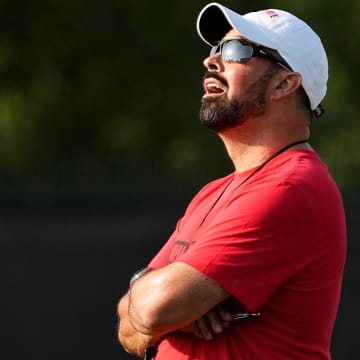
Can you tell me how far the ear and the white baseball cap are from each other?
19mm

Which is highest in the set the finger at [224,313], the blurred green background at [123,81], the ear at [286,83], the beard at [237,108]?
the beard at [237,108]

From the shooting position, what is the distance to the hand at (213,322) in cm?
272

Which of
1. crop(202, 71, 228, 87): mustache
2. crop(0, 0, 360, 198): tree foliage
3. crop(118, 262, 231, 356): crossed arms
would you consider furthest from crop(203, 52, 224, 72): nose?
crop(0, 0, 360, 198): tree foliage

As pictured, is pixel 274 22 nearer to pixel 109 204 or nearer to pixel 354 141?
pixel 109 204

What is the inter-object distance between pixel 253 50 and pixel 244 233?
591 millimetres

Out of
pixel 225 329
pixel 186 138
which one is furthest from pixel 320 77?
pixel 186 138

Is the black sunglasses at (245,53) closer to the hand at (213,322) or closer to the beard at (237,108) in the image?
the beard at (237,108)

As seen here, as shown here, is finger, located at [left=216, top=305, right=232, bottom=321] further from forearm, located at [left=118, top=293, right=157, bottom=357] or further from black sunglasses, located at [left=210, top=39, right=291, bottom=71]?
black sunglasses, located at [left=210, top=39, right=291, bottom=71]

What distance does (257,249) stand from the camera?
8.90ft

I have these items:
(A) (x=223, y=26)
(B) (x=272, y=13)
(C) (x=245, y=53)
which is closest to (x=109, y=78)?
(A) (x=223, y=26)

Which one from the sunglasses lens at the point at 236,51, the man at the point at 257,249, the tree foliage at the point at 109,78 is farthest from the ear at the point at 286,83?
the tree foliage at the point at 109,78

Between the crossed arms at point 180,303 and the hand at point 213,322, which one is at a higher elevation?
the crossed arms at point 180,303

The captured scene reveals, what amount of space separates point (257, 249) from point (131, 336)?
57 centimetres

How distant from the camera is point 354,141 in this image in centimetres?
1221
